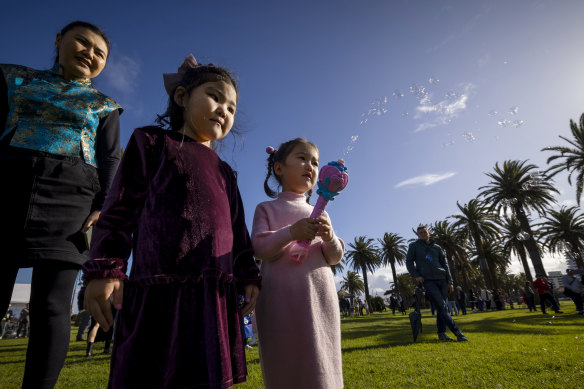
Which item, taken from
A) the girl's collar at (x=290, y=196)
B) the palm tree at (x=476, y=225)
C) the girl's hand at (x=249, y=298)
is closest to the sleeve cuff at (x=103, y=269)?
the girl's hand at (x=249, y=298)

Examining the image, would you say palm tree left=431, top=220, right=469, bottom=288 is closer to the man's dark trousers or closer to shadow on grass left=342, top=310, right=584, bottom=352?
shadow on grass left=342, top=310, right=584, bottom=352

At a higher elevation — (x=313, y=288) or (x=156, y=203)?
(x=156, y=203)

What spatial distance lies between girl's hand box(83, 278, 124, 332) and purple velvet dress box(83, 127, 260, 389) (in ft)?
0.12

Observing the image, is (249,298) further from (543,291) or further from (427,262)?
(543,291)

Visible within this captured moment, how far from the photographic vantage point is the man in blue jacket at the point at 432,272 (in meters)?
6.10

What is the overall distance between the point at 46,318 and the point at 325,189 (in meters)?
1.70

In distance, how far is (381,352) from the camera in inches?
194

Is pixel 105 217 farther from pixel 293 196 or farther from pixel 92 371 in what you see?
pixel 92 371

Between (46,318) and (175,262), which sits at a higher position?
(175,262)

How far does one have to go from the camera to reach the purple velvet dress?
118 cm

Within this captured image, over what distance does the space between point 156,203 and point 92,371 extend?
4585 mm

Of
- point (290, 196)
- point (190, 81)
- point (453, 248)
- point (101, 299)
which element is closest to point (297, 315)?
point (290, 196)

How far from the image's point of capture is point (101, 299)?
46.9 inches

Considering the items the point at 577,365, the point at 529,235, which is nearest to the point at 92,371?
the point at 577,365
